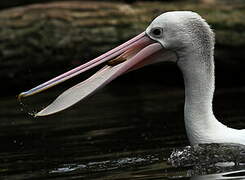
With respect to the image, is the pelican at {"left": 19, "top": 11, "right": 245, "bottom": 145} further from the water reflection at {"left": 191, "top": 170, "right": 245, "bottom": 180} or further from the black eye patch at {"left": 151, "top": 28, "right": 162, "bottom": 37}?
the water reflection at {"left": 191, "top": 170, "right": 245, "bottom": 180}

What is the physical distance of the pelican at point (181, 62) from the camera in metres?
6.37

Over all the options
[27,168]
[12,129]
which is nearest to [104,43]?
[12,129]

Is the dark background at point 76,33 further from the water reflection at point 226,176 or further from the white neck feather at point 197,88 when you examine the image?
the water reflection at point 226,176

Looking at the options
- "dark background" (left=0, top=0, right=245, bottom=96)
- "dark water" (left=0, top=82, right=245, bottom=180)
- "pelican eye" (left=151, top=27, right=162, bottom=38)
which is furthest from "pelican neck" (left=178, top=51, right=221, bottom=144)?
"dark background" (left=0, top=0, right=245, bottom=96)

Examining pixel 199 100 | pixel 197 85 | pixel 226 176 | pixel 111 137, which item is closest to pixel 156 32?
pixel 197 85

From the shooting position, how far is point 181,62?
259 inches

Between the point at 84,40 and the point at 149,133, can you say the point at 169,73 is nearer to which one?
the point at 84,40

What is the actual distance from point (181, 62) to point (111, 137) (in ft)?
6.40

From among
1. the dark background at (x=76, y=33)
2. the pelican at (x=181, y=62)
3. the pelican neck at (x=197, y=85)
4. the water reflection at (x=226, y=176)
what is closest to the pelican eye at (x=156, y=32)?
the pelican at (x=181, y=62)

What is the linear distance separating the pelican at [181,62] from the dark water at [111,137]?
497 mm

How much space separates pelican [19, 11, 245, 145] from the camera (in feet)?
20.9

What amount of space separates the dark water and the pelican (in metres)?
0.50

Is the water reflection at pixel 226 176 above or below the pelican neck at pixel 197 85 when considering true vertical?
below

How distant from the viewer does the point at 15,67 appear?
39.7 ft
